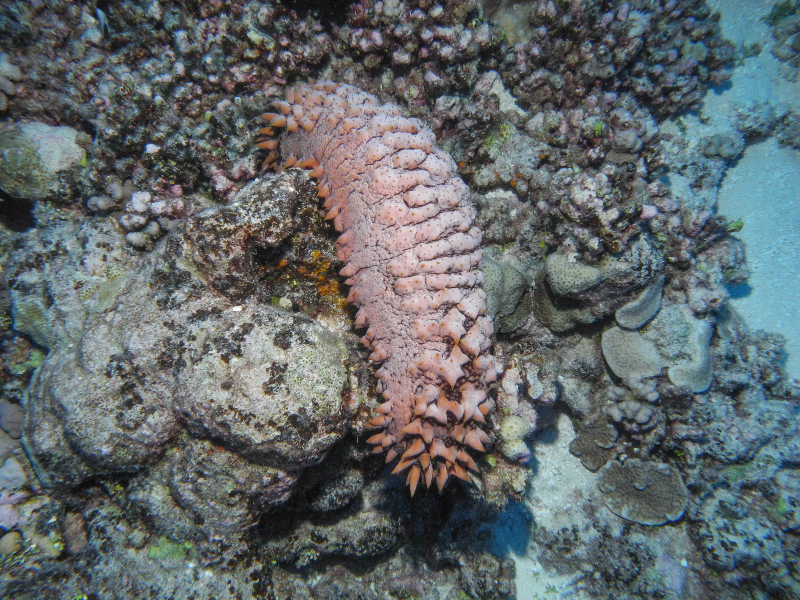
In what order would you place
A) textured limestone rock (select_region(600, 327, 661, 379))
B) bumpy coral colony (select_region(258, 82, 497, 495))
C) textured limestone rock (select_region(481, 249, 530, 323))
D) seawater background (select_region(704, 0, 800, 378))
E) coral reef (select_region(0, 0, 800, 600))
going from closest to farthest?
bumpy coral colony (select_region(258, 82, 497, 495)) → coral reef (select_region(0, 0, 800, 600)) → textured limestone rock (select_region(481, 249, 530, 323)) → textured limestone rock (select_region(600, 327, 661, 379)) → seawater background (select_region(704, 0, 800, 378))

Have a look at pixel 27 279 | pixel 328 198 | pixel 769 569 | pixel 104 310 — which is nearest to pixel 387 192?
pixel 328 198

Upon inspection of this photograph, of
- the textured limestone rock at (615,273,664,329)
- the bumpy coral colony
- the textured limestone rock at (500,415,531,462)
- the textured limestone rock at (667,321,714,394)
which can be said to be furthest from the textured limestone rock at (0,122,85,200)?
the textured limestone rock at (667,321,714,394)

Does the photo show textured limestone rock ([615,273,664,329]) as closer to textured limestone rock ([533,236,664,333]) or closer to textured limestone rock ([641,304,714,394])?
textured limestone rock ([533,236,664,333])

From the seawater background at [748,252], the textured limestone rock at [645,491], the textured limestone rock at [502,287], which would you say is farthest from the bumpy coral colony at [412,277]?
the textured limestone rock at [645,491]

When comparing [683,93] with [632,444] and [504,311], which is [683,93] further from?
[632,444]

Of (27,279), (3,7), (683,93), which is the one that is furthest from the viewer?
(683,93)
